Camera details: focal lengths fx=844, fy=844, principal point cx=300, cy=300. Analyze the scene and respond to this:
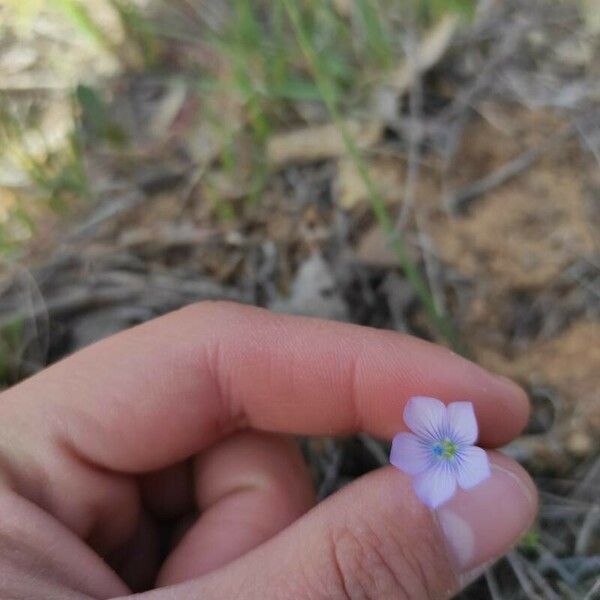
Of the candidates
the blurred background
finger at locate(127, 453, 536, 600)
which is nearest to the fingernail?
finger at locate(127, 453, 536, 600)

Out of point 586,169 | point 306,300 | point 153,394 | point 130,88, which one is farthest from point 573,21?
point 153,394

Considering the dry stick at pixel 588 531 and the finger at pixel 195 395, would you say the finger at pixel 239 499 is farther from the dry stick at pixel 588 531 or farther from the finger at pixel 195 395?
the dry stick at pixel 588 531

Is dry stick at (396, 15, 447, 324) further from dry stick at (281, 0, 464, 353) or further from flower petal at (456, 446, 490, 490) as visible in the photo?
flower petal at (456, 446, 490, 490)

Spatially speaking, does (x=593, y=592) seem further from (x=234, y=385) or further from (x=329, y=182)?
(x=329, y=182)

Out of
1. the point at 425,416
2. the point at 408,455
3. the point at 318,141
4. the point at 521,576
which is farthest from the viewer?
the point at 318,141

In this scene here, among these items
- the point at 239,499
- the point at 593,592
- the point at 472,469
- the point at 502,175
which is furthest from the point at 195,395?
the point at 502,175
